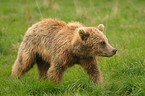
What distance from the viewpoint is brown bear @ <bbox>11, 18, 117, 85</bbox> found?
13.8 ft

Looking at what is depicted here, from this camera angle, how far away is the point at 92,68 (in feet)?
14.6

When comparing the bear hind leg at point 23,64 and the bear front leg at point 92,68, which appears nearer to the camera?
the bear front leg at point 92,68

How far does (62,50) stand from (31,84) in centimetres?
97

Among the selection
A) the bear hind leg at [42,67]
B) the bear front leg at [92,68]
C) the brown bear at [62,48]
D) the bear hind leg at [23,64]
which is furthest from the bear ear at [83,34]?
the bear hind leg at [42,67]

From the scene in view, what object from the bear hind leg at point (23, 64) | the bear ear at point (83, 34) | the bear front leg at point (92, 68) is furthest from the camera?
the bear hind leg at point (23, 64)

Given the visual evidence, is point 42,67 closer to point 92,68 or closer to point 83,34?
point 92,68

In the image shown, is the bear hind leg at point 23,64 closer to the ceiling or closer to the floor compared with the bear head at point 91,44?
closer to the floor

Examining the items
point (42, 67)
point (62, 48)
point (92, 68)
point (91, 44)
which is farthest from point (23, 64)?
point (91, 44)

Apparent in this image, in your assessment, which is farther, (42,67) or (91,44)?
(42,67)

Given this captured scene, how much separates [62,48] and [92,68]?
2.58 ft

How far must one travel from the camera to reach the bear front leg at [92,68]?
4.43 meters

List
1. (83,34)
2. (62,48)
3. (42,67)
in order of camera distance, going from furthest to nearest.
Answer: (42,67)
(62,48)
(83,34)

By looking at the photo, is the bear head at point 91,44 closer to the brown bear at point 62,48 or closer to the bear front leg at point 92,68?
the brown bear at point 62,48

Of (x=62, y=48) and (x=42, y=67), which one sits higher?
(x=62, y=48)
